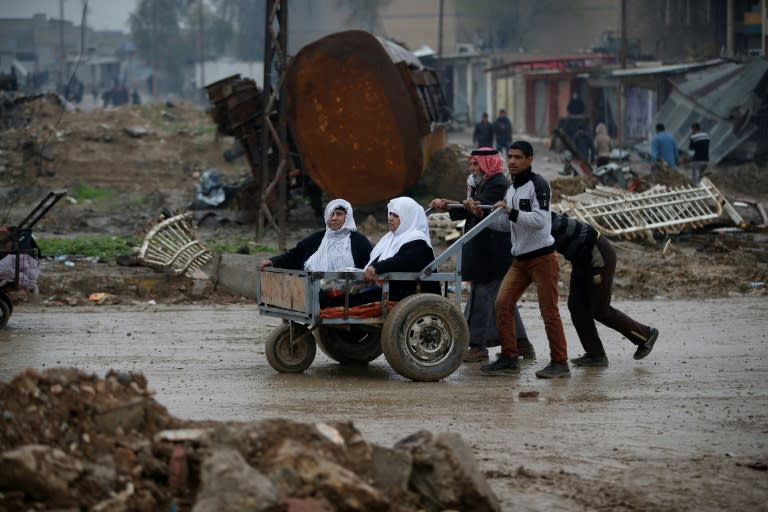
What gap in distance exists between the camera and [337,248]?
9469 millimetres

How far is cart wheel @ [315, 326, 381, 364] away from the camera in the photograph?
9.72 m

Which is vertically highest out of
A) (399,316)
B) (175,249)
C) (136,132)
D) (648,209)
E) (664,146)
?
(136,132)

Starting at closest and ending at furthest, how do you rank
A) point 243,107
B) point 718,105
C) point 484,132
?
point 243,107 → point 718,105 → point 484,132

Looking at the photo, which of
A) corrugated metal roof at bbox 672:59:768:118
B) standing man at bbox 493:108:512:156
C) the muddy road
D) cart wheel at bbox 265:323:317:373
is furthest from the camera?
standing man at bbox 493:108:512:156

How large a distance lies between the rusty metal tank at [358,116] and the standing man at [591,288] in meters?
8.42

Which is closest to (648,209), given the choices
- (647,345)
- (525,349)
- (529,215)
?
(525,349)

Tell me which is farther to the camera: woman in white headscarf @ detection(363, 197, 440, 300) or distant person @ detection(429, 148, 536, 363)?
distant person @ detection(429, 148, 536, 363)

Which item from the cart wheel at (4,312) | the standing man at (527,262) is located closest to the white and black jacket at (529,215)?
the standing man at (527,262)

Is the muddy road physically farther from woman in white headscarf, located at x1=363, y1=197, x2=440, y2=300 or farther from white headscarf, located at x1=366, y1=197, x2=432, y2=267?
white headscarf, located at x1=366, y1=197, x2=432, y2=267

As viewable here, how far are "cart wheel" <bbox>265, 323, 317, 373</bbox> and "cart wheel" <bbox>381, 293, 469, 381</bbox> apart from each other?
824 millimetres

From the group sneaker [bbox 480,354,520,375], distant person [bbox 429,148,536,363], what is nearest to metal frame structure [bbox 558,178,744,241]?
distant person [bbox 429,148,536,363]

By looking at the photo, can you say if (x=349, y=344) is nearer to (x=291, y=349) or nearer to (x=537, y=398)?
(x=291, y=349)

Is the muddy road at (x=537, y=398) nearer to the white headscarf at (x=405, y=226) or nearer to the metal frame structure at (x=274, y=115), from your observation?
the white headscarf at (x=405, y=226)

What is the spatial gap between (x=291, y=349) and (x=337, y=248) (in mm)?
845
